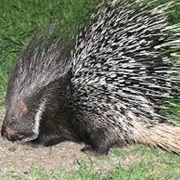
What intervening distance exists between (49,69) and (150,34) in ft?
1.75

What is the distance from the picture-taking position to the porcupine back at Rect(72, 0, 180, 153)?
2688 millimetres

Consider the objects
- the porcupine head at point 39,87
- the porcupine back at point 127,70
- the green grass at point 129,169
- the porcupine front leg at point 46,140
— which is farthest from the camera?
the porcupine front leg at point 46,140

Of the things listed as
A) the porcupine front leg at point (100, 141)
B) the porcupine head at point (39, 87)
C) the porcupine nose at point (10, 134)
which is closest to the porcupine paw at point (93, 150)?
the porcupine front leg at point (100, 141)

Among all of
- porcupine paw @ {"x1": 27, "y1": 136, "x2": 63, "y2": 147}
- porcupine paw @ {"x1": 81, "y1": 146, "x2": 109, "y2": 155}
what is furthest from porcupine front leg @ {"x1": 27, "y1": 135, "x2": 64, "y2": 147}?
porcupine paw @ {"x1": 81, "y1": 146, "x2": 109, "y2": 155}

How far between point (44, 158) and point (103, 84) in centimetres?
52

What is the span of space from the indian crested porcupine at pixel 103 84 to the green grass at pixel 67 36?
8 cm

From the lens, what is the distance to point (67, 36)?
2.96m

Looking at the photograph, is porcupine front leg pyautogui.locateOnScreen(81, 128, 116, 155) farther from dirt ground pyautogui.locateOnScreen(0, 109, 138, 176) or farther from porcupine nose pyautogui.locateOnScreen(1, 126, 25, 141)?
porcupine nose pyautogui.locateOnScreen(1, 126, 25, 141)

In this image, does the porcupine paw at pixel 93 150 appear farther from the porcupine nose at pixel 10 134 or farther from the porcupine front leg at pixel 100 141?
the porcupine nose at pixel 10 134

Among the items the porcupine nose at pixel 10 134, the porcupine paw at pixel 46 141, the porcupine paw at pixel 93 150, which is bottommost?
the porcupine paw at pixel 93 150

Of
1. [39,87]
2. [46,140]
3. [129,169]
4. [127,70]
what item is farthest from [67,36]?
[129,169]

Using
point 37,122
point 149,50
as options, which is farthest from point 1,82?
point 149,50

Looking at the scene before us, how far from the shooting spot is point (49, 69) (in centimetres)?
293

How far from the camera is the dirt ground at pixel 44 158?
2902 mm
